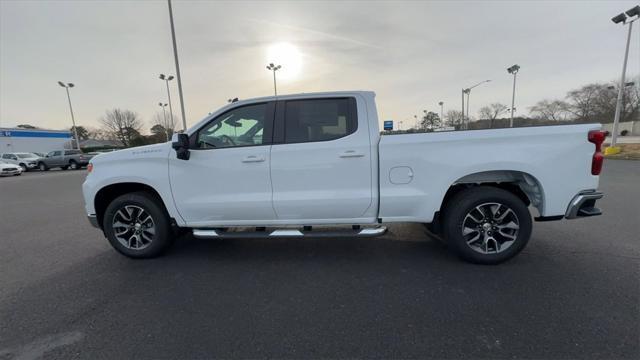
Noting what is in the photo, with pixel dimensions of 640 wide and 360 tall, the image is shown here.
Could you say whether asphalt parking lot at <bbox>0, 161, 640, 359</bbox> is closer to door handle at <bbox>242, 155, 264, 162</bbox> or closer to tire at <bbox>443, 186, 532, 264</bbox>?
tire at <bbox>443, 186, 532, 264</bbox>

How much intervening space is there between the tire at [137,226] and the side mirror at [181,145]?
820 mm

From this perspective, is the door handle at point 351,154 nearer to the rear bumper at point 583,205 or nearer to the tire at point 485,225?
the tire at point 485,225

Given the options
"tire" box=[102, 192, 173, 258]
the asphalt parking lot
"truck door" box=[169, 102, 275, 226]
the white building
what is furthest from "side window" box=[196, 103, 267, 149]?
the white building

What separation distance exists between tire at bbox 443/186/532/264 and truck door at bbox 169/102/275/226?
7.18 feet

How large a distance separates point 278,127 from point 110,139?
292 feet

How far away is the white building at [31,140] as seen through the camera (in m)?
42.1

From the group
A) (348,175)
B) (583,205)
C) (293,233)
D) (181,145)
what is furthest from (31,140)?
(583,205)

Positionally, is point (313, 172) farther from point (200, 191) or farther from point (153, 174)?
point (153, 174)

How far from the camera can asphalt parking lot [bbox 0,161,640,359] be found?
2201mm

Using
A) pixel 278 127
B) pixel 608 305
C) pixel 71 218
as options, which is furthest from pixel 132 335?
pixel 71 218

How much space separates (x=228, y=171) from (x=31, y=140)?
2443 inches

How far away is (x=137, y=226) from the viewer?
3.83 meters

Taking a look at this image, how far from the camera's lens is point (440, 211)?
3559mm

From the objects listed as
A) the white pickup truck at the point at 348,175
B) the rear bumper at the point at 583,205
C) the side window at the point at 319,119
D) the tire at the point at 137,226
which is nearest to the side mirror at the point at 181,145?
the white pickup truck at the point at 348,175
